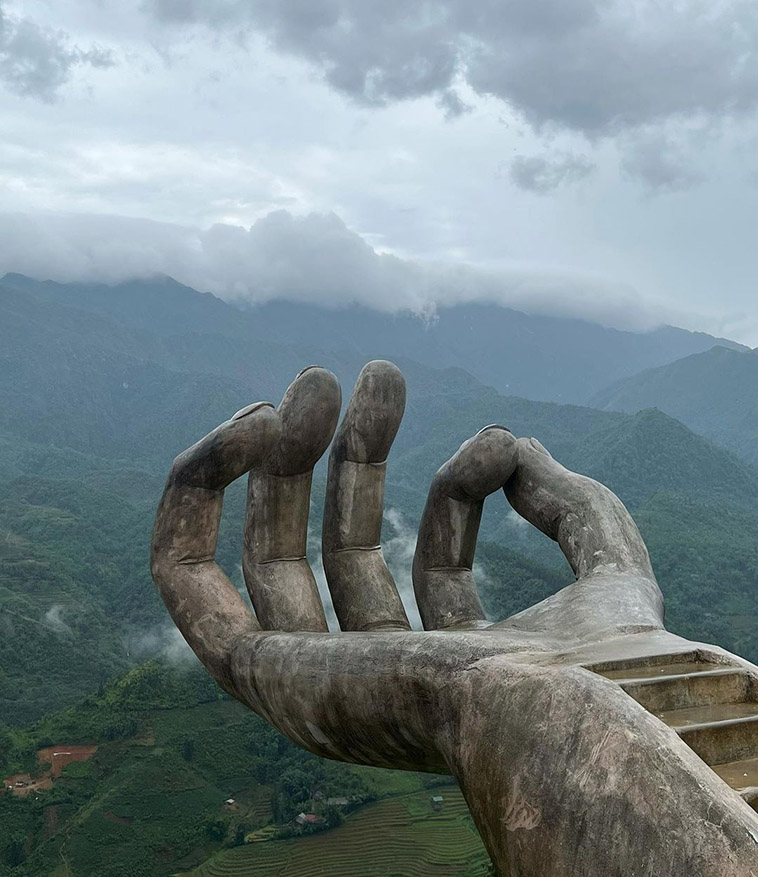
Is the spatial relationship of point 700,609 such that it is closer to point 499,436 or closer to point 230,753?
point 230,753

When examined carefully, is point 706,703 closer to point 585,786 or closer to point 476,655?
point 476,655

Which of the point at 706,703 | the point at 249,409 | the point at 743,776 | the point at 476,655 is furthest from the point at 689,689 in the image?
the point at 249,409

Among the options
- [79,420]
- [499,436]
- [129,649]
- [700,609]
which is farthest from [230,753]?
[79,420]

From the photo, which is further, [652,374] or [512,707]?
[652,374]

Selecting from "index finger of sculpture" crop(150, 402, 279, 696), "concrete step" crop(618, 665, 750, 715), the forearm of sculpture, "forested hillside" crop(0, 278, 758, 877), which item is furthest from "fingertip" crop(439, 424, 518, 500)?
"forested hillside" crop(0, 278, 758, 877)

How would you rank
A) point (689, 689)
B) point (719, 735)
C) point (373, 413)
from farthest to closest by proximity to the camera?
point (373, 413), point (689, 689), point (719, 735)

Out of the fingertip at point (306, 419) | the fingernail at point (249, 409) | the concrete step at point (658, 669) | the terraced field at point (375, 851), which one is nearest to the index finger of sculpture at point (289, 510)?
the fingertip at point (306, 419)
